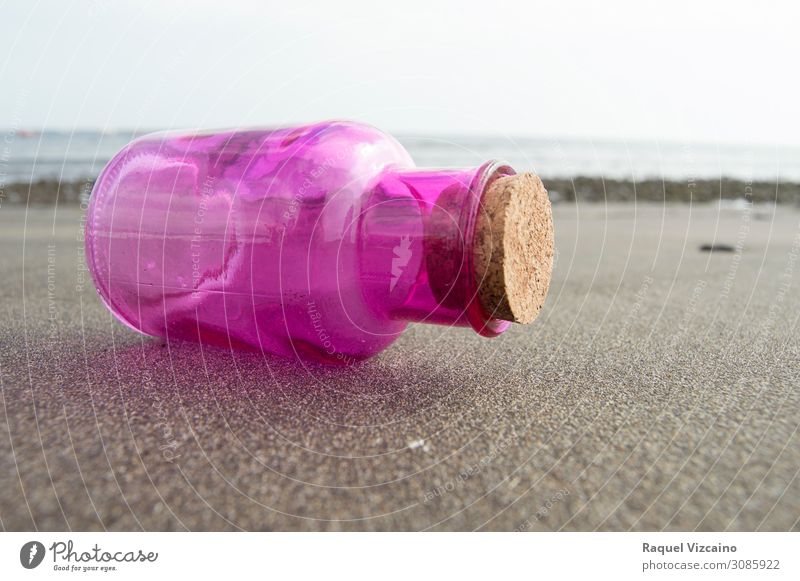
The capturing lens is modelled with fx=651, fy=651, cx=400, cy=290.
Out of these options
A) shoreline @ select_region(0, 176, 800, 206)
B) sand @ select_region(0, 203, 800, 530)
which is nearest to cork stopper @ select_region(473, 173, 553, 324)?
sand @ select_region(0, 203, 800, 530)

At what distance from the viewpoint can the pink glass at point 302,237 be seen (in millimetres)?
873

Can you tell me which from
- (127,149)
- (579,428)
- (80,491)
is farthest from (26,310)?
(579,428)

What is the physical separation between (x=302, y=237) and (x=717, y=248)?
211 cm

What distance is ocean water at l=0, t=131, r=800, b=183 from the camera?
5.46 metres

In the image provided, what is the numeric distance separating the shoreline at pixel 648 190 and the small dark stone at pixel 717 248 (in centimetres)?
197

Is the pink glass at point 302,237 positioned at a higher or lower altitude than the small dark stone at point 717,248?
higher

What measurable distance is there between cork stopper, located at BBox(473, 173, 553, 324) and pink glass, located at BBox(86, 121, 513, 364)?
0.06 feet

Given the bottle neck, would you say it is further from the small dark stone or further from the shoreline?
the shoreline

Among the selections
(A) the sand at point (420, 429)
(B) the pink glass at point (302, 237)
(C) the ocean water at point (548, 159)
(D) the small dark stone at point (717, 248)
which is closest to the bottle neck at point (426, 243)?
(B) the pink glass at point (302, 237)

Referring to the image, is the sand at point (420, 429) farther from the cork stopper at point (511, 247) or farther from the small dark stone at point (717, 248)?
the small dark stone at point (717, 248)

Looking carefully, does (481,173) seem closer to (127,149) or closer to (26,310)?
(127,149)

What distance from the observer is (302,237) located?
865mm

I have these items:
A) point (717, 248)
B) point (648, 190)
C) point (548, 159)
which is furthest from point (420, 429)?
point (548, 159)

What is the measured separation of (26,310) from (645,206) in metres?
4.33
